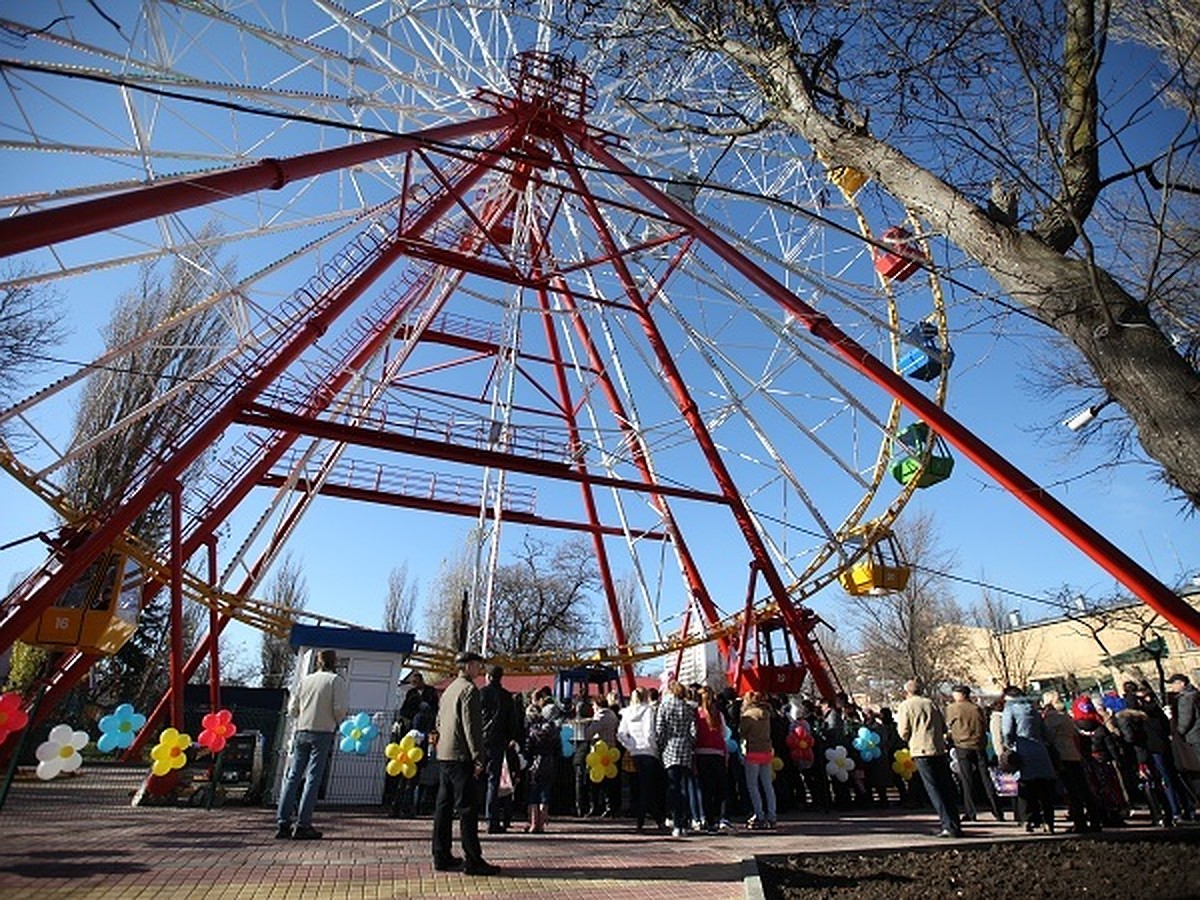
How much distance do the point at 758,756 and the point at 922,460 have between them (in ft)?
25.2

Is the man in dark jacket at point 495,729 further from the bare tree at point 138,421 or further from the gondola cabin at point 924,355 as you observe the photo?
the bare tree at point 138,421

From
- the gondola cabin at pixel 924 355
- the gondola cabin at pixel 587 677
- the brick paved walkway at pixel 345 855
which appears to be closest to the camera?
the brick paved walkway at pixel 345 855

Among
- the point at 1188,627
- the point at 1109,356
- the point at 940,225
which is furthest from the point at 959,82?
the point at 1188,627

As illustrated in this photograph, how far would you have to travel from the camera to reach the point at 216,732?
28.4 ft

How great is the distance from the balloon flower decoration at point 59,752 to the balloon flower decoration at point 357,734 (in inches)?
107

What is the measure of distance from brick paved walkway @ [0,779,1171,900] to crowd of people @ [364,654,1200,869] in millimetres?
506

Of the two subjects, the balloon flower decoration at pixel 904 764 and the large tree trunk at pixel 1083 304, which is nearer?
the large tree trunk at pixel 1083 304

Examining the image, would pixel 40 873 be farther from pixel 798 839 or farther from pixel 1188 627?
pixel 1188 627

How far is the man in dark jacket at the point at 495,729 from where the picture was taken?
7043mm

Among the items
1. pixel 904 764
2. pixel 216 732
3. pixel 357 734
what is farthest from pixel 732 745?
pixel 216 732

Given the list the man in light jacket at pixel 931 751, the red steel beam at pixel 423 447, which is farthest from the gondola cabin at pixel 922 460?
the man in light jacket at pixel 931 751

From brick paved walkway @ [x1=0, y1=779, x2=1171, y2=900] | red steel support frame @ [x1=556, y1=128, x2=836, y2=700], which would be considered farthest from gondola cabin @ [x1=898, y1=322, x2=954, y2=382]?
brick paved walkway @ [x1=0, y1=779, x2=1171, y2=900]

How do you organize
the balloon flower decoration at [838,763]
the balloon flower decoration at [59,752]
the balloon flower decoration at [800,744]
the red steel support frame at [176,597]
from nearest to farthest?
the balloon flower decoration at [59,752], the red steel support frame at [176,597], the balloon flower decoration at [800,744], the balloon flower decoration at [838,763]

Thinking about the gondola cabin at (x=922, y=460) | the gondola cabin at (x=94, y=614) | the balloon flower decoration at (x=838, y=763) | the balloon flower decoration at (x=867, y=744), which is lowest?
the balloon flower decoration at (x=838, y=763)
